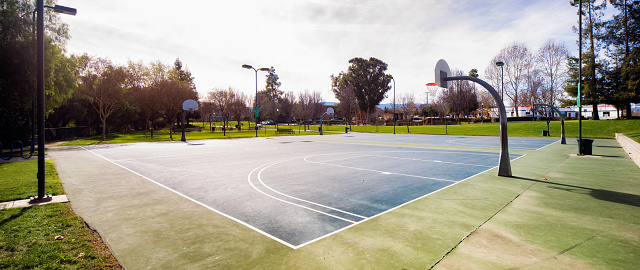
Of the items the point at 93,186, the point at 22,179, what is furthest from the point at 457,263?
the point at 22,179

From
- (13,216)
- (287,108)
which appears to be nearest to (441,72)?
(13,216)

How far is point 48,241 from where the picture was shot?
492cm

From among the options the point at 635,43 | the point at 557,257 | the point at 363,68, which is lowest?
the point at 557,257

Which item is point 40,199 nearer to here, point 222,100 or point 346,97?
point 222,100

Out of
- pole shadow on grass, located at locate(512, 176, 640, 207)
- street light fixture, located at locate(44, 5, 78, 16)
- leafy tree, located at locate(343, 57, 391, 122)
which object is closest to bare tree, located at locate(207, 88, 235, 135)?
leafy tree, located at locate(343, 57, 391, 122)

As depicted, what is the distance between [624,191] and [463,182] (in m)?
4.09

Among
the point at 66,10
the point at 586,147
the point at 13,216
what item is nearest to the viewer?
the point at 13,216

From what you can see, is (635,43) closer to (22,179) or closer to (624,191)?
(624,191)

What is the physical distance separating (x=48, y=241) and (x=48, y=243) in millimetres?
134

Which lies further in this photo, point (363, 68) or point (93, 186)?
point (363, 68)

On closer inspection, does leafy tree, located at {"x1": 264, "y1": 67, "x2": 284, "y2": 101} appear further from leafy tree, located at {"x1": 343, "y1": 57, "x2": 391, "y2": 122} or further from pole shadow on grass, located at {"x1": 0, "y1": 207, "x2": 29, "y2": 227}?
pole shadow on grass, located at {"x1": 0, "y1": 207, "x2": 29, "y2": 227}

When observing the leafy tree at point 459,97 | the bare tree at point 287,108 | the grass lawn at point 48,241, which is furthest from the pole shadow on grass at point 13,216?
the bare tree at point 287,108

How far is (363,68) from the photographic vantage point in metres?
83.9

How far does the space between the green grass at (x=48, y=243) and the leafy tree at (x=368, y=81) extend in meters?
80.3
